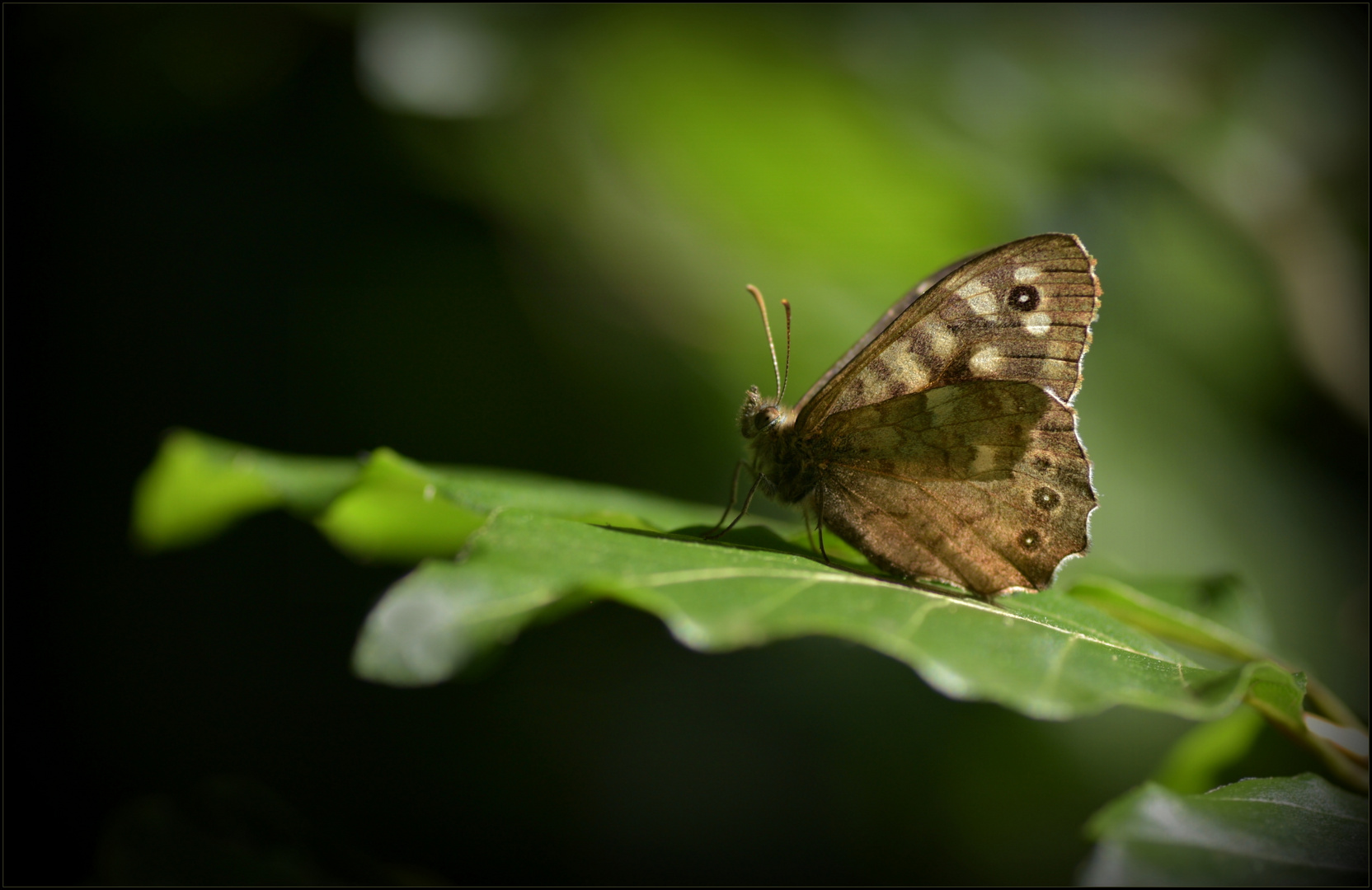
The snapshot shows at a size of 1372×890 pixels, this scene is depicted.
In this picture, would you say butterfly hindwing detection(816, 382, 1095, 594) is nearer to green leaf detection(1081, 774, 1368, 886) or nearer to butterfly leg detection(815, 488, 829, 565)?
butterfly leg detection(815, 488, 829, 565)

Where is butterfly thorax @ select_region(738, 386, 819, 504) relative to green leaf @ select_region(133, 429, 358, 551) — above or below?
above

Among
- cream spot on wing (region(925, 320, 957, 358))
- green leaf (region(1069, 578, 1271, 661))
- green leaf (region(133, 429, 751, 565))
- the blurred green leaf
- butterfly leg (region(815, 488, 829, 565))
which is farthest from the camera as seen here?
the blurred green leaf

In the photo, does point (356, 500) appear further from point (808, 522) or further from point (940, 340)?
point (940, 340)

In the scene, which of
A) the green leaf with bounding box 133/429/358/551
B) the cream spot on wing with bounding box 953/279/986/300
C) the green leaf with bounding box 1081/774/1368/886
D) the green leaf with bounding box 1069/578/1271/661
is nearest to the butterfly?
the cream spot on wing with bounding box 953/279/986/300

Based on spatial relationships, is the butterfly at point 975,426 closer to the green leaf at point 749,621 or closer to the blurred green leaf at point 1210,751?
the green leaf at point 749,621

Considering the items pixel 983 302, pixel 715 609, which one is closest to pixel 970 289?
pixel 983 302

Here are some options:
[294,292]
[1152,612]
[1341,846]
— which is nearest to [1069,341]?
[1152,612]

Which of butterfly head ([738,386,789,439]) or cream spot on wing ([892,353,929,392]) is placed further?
butterfly head ([738,386,789,439])
